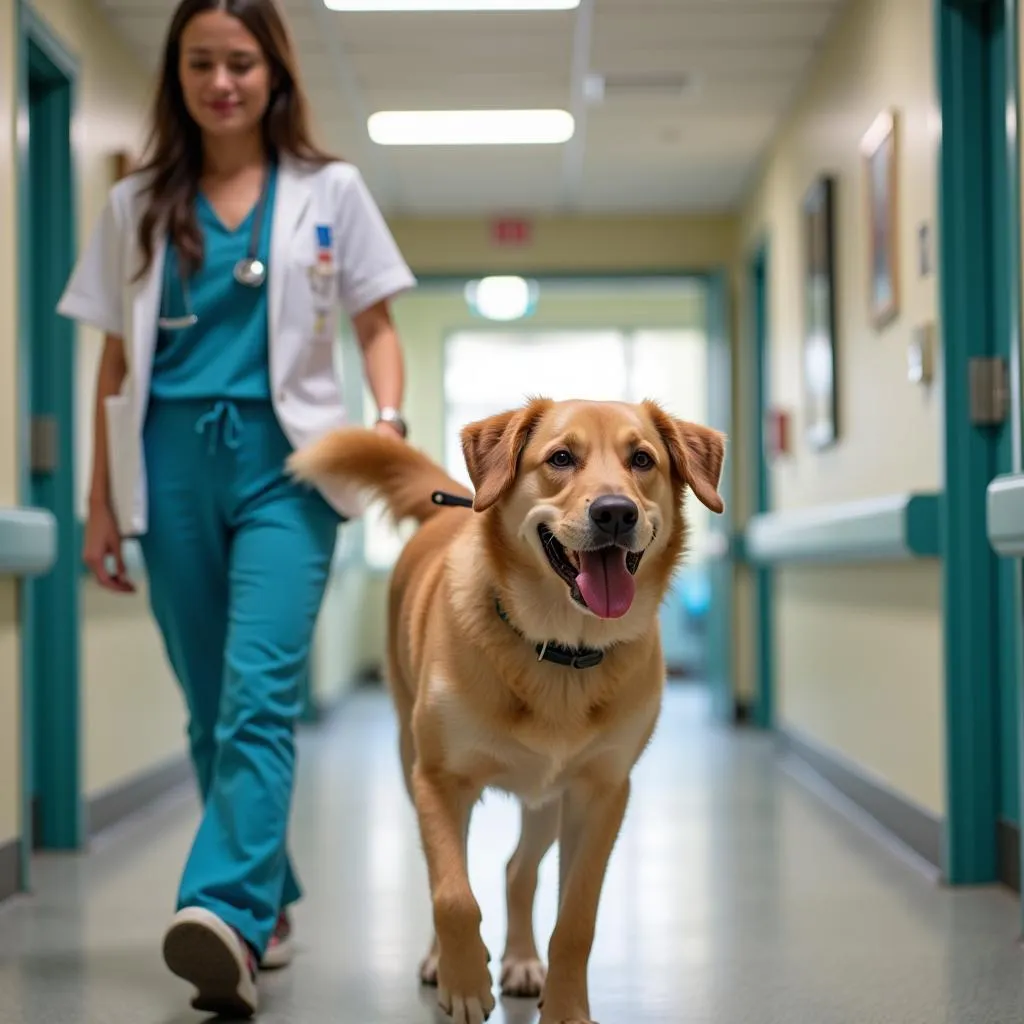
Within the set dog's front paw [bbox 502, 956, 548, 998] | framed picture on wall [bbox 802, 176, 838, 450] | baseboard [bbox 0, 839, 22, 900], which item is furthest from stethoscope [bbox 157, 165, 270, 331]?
framed picture on wall [bbox 802, 176, 838, 450]

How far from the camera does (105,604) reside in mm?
4414

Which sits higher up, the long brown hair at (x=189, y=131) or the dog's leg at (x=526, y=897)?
the long brown hair at (x=189, y=131)

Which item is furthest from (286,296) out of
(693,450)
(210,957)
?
(210,957)

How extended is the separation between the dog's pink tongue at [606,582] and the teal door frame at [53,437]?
2.42 meters

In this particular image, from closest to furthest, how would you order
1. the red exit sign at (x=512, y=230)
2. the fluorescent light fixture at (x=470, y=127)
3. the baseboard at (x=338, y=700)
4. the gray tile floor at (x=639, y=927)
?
1. the gray tile floor at (x=639, y=927)
2. the fluorescent light fixture at (x=470, y=127)
3. the baseboard at (x=338, y=700)
4. the red exit sign at (x=512, y=230)

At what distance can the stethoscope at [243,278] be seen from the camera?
2.40 metres

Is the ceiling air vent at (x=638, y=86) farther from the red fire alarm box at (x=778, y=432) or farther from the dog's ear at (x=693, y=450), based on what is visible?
the dog's ear at (x=693, y=450)

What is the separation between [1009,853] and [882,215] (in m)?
1.88

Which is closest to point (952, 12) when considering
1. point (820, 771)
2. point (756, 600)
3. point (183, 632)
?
point (183, 632)

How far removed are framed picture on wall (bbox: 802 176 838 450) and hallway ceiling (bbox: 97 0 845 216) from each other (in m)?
0.60

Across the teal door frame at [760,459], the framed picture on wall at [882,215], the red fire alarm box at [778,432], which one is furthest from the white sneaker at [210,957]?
the teal door frame at [760,459]

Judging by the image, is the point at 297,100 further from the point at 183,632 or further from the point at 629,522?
the point at 629,522

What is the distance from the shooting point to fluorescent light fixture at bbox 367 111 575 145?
6.07 meters

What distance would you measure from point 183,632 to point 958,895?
76.4 inches
